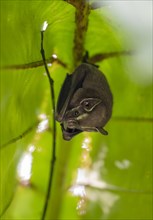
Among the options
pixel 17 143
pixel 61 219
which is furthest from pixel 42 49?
pixel 61 219

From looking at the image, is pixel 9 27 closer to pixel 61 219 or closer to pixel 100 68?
pixel 100 68

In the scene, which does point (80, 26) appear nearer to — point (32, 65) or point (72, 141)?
point (32, 65)

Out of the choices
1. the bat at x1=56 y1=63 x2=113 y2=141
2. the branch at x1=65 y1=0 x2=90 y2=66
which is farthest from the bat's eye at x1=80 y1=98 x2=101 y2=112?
the branch at x1=65 y1=0 x2=90 y2=66

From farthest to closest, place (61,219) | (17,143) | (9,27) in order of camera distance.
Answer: (61,219) → (17,143) → (9,27)

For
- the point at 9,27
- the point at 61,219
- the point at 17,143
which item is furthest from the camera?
the point at 61,219

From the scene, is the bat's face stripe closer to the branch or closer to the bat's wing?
the bat's wing

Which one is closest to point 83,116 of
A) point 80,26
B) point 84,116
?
point 84,116

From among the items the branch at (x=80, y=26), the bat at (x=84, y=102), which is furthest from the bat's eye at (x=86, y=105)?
the branch at (x=80, y=26)
